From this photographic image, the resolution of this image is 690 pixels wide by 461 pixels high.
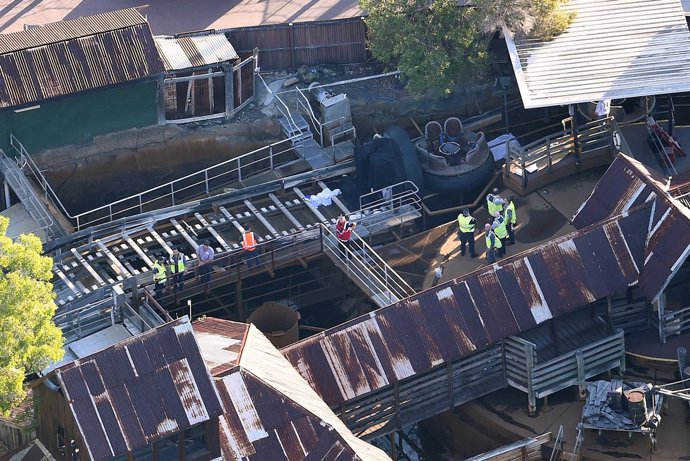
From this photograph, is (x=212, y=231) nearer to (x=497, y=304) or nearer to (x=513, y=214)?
(x=513, y=214)

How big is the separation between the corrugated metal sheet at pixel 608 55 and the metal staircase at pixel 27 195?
16382 millimetres

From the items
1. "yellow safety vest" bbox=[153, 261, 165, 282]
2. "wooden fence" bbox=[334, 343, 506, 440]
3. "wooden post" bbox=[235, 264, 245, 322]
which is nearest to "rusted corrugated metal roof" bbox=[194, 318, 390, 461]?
"wooden fence" bbox=[334, 343, 506, 440]

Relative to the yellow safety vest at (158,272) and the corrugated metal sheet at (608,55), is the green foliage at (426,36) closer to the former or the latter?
the corrugated metal sheet at (608,55)

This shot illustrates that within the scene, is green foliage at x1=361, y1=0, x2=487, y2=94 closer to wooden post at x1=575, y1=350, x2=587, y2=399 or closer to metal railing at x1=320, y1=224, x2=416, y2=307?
metal railing at x1=320, y1=224, x2=416, y2=307

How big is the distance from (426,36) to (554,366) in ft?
49.7

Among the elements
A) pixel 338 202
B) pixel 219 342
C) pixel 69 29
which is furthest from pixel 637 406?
pixel 69 29

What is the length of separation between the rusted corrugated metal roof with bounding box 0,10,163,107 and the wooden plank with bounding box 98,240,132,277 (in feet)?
18.9

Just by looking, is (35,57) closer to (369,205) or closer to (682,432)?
(369,205)

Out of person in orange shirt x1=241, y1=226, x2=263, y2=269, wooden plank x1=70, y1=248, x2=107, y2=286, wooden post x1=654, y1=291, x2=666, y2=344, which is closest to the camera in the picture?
wooden post x1=654, y1=291, x2=666, y2=344

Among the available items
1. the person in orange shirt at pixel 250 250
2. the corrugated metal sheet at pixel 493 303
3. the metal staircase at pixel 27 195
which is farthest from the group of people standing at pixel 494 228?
the metal staircase at pixel 27 195

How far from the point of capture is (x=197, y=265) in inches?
2808

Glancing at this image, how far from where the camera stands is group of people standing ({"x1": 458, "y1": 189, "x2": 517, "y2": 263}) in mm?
71375

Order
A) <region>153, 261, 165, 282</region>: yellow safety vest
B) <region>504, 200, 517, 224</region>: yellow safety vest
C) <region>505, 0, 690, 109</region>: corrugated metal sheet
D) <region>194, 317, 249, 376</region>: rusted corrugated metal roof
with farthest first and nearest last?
<region>505, 0, 690, 109</region>: corrugated metal sheet → <region>504, 200, 517, 224</region>: yellow safety vest → <region>153, 261, 165, 282</region>: yellow safety vest → <region>194, 317, 249, 376</region>: rusted corrugated metal roof

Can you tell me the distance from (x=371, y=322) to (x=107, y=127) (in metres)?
15.5
